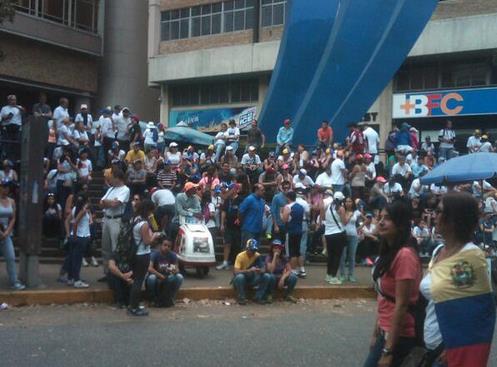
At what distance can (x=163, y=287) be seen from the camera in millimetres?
10859

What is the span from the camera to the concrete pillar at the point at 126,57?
132 ft

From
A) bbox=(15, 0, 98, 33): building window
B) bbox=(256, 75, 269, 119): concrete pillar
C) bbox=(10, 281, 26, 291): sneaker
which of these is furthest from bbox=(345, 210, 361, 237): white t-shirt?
bbox=(256, 75, 269, 119): concrete pillar

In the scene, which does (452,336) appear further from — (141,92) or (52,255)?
(141,92)

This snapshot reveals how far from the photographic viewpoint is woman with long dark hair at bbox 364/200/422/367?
13.7ft

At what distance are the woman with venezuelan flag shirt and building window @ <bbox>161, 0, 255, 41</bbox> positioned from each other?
36328mm

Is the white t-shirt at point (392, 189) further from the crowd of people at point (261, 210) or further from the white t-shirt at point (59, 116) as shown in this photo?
the white t-shirt at point (59, 116)

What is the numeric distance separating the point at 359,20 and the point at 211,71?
17.6m

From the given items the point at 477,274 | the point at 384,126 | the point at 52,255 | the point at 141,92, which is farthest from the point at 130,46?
the point at 477,274

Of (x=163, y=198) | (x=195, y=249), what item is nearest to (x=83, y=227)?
(x=195, y=249)

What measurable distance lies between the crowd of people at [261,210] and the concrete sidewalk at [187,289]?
1.05 ft

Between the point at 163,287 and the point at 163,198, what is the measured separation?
377 cm

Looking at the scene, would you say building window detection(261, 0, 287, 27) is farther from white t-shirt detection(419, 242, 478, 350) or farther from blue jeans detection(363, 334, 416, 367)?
white t-shirt detection(419, 242, 478, 350)

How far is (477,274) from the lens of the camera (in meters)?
Answer: 3.66

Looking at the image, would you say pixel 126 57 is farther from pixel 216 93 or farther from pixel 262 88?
pixel 262 88
